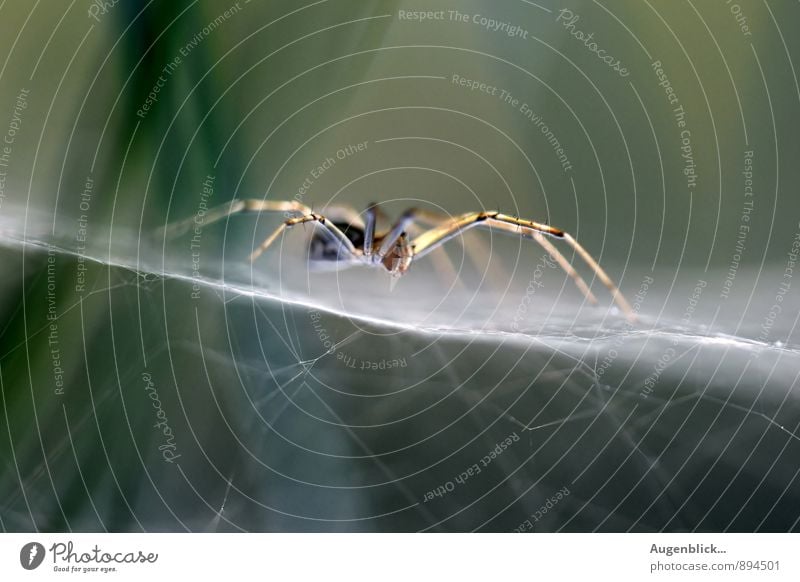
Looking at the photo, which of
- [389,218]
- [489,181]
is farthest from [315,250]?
[489,181]

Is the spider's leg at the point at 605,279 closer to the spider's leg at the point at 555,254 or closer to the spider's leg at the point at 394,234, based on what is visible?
the spider's leg at the point at 555,254

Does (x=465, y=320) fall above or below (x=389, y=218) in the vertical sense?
below

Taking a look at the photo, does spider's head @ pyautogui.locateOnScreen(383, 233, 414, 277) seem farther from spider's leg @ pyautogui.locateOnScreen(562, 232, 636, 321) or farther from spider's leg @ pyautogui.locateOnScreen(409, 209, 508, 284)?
spider's leg @ pyautogui.locateOnScreen(562, 232, 636, 321)

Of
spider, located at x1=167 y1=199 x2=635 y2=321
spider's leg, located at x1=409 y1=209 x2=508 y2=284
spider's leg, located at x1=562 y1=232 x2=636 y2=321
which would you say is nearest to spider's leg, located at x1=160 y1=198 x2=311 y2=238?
spider, located at x1=167 y1=199 x2=635 y2=321

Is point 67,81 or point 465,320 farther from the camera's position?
point 465,320
